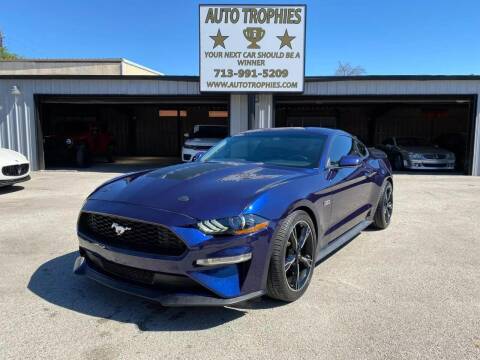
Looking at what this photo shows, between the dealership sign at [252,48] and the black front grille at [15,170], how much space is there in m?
6.41

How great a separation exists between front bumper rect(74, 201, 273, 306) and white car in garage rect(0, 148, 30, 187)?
274 inches

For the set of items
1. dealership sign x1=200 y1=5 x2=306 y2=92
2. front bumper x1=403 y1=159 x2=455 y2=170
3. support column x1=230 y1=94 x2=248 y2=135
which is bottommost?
front bumper x1=403 y1=159 x2=455 y2=170

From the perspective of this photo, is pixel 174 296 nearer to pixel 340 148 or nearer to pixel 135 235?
pixel 135 235

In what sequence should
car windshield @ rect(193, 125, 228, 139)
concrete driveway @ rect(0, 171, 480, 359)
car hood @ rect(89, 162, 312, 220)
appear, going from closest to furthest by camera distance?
concrete driveway @ rect(0, 171, 480, 359)
car hood @ rect(89, 162, 312, 220)
car windshield @ rect(193, 125, 228, 139)

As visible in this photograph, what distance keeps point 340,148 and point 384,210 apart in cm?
177

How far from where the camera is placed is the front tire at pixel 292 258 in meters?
3.20

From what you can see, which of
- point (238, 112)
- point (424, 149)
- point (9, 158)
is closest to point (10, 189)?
point (9, 158)

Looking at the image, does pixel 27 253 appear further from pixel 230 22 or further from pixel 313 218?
pixel 230 22

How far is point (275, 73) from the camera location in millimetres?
13812

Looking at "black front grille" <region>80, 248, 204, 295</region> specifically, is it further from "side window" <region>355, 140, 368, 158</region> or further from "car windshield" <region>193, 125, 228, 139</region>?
"car windshield" <region>193, 125, 228, 139</region>

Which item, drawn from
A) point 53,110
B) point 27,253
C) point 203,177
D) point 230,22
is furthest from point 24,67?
point 203,177

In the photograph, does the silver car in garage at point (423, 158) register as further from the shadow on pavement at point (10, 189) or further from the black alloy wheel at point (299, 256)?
the black alloy wheel at point (299, 256)

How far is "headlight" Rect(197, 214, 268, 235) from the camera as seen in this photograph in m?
2.92


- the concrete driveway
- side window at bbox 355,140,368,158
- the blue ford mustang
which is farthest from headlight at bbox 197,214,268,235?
side window at bbox 355,140,368,158
